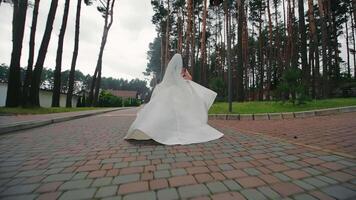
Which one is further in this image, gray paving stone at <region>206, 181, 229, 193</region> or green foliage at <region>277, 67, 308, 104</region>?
green foliage at <region>277, 67, 308, 104</region>


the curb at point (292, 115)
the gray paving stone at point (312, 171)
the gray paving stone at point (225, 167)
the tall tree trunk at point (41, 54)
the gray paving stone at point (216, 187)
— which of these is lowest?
the gray paving stone at point (216, 187)

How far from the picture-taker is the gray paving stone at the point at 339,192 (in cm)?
157

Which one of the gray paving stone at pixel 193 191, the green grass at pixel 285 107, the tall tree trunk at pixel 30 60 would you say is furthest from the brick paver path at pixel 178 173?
the tall tree trunk at pixel 30 60

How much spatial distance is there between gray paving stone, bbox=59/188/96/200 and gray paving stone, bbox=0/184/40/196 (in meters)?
0.36

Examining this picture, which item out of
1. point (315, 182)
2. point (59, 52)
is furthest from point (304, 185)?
point (59, 52)

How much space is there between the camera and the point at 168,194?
65.0 inches

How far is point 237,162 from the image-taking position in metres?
2.45

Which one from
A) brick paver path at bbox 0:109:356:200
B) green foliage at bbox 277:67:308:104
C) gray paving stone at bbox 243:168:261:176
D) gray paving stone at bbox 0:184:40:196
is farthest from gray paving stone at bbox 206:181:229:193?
green foliage at bbox 277:67:308:104

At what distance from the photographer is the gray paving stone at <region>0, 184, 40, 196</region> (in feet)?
5.71

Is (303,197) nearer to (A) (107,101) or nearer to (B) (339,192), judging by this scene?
(B) (339,192)

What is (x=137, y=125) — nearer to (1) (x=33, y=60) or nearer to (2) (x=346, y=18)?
(1) (x=33, y=60)

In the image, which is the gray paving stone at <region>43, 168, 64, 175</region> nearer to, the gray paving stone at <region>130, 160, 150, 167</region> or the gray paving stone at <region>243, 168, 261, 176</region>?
the gray paving stone at <region>130, 160, 150, 167</region>

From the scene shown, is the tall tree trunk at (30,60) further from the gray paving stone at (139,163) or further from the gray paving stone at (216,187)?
the gray paving stone at (216,187)

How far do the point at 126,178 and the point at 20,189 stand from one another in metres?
0.92
